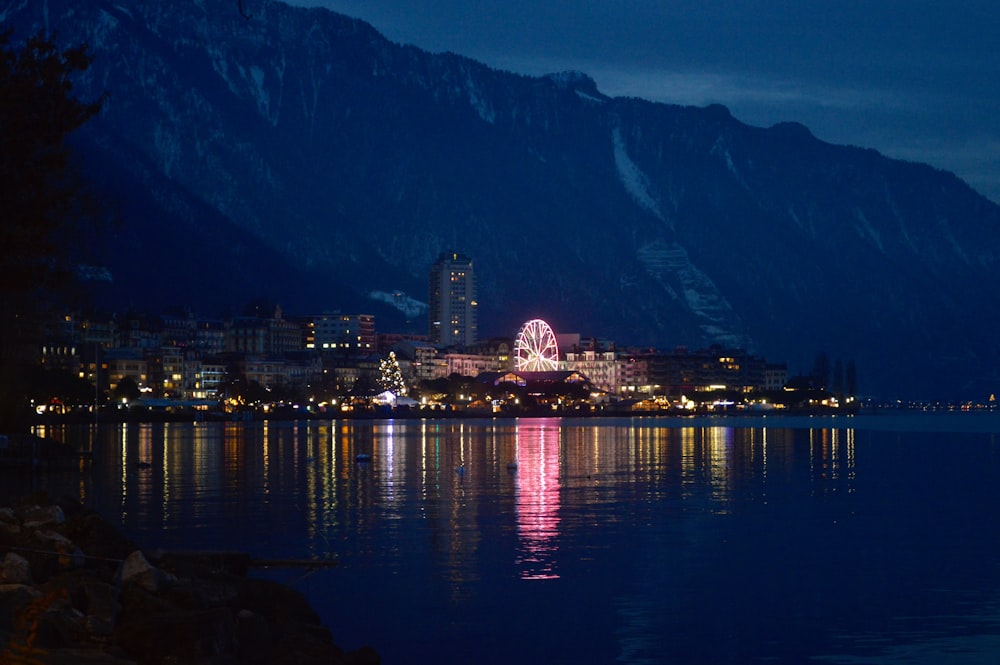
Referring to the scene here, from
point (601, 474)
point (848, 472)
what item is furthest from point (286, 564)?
point (848, 472)

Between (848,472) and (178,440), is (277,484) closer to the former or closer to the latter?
(848,472)

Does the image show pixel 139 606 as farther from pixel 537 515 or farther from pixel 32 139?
pixel 537 515

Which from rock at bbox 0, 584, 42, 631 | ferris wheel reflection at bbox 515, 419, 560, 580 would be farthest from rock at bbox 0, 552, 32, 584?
ferris wheel reflection at bbox 515, 419, 560, 580

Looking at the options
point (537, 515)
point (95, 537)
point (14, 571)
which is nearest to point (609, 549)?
point (537, 515)

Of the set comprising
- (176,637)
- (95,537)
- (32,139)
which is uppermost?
(32,139)

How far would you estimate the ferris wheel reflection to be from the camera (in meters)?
32.1

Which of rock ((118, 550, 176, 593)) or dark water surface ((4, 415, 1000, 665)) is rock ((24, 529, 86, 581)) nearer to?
rock ((118, 550, 176, 593))

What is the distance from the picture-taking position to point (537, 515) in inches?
1742

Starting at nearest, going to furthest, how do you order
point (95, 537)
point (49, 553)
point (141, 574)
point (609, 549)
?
point (141, 574) < point (49, 553) < point (95, 537) < point (609, 549)

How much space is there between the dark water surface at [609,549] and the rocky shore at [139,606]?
1.99 metres

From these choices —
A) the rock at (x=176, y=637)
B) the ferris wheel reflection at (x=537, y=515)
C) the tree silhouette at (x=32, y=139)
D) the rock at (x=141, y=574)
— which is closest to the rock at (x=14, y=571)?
the rock at (x=141, y=574)

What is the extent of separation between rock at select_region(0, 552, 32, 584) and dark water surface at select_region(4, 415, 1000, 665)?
18.8ft

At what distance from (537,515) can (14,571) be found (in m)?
26.2

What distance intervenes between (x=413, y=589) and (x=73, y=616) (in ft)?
34.7
